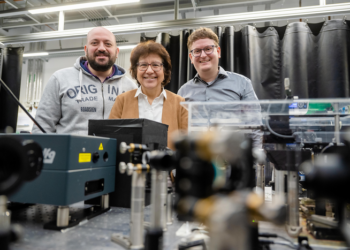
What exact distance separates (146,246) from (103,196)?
50 cm

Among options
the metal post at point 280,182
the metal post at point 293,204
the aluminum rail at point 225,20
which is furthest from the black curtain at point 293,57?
the metal post at point 293,204

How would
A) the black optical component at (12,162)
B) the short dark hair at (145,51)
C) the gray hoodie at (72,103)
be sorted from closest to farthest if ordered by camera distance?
1. the black optical component at (12,162)
2. the short dark hair at (145,51)
3. the gray hoodie at (72,103)

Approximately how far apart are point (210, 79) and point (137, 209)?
1.55 metres

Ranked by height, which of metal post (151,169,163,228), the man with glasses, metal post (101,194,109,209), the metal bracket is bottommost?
the metal bracket

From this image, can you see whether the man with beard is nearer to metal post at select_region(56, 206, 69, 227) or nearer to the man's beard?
the man's beard

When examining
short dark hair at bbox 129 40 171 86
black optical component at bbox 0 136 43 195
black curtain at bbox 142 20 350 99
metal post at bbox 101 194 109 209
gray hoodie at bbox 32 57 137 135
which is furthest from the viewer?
black curtain at bbox 142 20 350 99

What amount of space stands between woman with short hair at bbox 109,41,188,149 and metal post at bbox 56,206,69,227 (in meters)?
0.75

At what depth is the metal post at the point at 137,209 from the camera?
58 cm

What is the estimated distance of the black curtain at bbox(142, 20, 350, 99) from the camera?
2.51 m

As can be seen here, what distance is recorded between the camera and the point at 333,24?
2.54m

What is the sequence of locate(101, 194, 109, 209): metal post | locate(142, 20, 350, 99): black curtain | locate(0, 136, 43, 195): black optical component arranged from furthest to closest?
locate(142, 20, 350, 99): black curtain → locate(101, 194, 109, 209): metal post → locate(0, 136, 43, 195): black optical component

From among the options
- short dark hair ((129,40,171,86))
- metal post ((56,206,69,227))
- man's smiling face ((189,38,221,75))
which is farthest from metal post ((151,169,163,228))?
man's smiling face ((189,38,221,75))

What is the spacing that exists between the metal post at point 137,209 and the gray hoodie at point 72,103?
1215 millimetres

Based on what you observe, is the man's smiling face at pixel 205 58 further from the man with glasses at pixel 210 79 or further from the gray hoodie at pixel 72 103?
the gray hoodie at pixel 72 103
